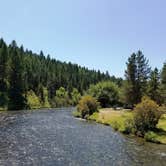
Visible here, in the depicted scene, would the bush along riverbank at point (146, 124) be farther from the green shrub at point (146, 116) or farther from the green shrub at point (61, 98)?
the green shrub at point (61, 98)

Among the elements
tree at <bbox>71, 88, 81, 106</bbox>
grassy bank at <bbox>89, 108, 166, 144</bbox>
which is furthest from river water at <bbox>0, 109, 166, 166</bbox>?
tree at <bbox>71, 88, 81, 106</bbox>

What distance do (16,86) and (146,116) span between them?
5905 centimetres

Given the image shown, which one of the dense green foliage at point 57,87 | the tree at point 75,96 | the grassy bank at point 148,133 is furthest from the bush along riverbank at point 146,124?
the tree at point 75,96

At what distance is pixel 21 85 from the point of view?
102 metres

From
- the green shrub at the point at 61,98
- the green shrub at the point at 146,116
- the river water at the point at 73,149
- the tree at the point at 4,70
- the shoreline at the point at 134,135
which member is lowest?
the river water at the point at 73,149

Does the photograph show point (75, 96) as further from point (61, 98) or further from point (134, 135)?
point (134, 135)

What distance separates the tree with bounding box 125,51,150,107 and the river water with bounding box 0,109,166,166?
1321 inches

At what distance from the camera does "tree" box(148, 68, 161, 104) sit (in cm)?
9162

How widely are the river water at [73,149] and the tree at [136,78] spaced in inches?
1321

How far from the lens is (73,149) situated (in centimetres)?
3734

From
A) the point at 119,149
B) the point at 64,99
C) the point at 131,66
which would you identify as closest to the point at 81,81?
the point at 64,99

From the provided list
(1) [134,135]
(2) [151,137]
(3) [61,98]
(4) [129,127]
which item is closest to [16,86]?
(3) [61,98]

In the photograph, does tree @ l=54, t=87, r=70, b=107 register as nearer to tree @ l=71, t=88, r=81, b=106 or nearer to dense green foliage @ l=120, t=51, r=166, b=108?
tree @ l=71, t=88, r=81, b=106

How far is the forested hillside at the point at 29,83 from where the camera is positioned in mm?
99188
